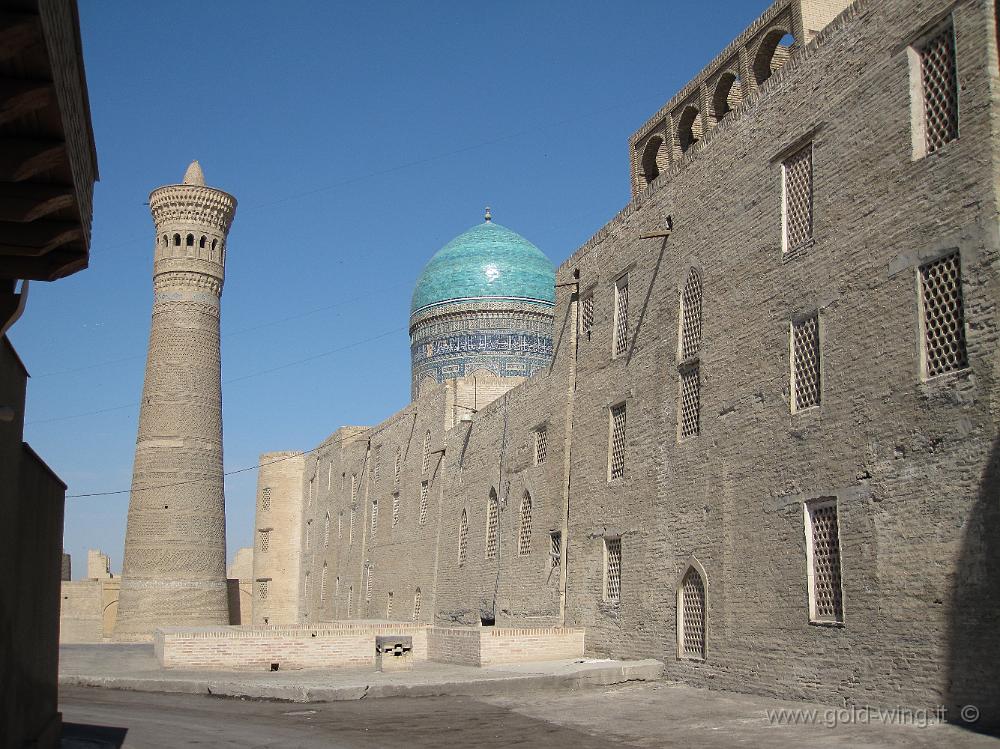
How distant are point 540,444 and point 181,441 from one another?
1326 cm

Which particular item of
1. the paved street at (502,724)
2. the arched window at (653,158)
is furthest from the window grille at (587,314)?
the paved street at (502,724)

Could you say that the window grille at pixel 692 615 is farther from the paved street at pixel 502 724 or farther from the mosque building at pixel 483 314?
the mosque building at pixel 483 314

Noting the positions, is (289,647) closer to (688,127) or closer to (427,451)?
(427,451)

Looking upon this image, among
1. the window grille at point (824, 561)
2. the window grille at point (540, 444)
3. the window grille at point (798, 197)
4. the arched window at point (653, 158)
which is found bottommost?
the window grille at point (824, 561)

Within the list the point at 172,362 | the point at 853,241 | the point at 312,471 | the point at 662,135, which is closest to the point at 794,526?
the point at 853,241

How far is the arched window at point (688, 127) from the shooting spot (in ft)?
54.2

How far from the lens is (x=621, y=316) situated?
16.7m

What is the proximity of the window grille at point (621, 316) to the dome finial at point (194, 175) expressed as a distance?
689 inches

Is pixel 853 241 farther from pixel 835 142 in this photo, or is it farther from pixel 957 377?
pixel 957 377

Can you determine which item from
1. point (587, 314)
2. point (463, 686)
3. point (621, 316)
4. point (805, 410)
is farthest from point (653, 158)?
point (463, 686)

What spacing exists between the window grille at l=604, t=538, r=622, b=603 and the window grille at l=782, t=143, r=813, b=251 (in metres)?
5.73

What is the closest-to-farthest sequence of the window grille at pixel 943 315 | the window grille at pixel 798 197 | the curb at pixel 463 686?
the window grille at pixel 943 315 → the window grille at pixel 798 197 → the curb at pixel 463 686

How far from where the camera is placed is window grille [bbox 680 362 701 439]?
13.9m

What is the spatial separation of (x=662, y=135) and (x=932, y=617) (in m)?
10.2
